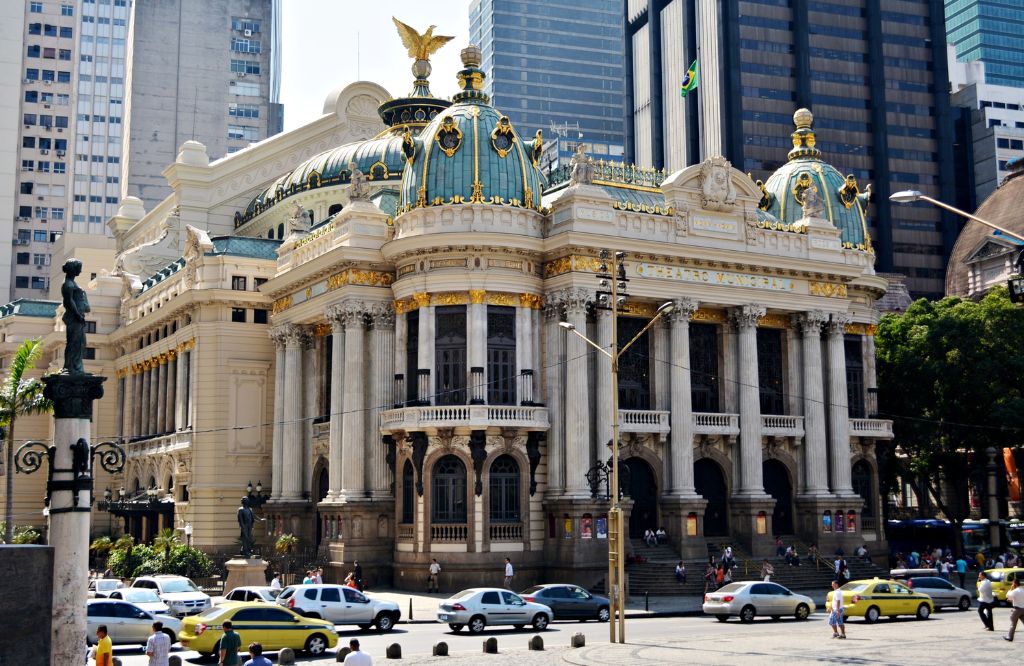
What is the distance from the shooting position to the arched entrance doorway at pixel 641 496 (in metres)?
57.8

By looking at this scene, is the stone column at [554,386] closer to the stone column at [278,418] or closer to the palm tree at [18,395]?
the stone column at [278,418]

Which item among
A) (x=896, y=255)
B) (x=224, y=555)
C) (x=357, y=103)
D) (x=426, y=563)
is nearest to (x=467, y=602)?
(x=426, y=563)

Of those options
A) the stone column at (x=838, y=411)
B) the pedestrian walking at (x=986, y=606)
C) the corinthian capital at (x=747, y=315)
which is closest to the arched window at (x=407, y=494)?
the corinthian capital at (x=747, y=315)

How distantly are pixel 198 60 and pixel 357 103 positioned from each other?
213 ft

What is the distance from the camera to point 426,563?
176 feet

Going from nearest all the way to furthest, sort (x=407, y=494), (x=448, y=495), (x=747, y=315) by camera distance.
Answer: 1. (x=448, y=495)
2. (x=407, y=494)
3. (x=747, y=315)

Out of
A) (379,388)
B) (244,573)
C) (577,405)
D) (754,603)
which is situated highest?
(379,388)

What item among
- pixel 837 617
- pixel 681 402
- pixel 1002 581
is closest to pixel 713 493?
pixel 681 402

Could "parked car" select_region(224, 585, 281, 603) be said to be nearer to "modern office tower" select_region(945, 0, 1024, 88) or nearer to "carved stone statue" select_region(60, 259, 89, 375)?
"carved stone statue" select_region(60, 259, 89, 375)

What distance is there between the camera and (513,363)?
181 ft

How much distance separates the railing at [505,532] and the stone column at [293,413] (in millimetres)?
13780

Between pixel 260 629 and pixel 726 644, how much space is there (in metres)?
12.7

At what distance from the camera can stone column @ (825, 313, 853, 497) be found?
6253 centimetres

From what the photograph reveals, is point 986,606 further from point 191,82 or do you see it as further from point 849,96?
point 191,82
